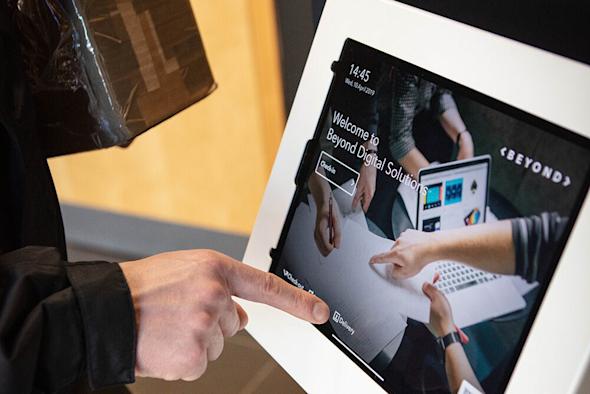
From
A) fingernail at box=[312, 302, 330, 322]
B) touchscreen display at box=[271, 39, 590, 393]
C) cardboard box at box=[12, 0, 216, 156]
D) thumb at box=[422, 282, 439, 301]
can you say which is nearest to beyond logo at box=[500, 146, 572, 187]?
touchscreen display at box=[271, 39, 590, 393]

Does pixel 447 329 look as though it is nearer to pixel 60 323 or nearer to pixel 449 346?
pixel 449 346

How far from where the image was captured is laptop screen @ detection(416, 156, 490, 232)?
56 cm

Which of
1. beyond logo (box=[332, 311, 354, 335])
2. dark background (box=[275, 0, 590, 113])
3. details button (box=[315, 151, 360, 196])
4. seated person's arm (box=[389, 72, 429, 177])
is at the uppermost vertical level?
dark background (box=[275, 0, 590, 113])

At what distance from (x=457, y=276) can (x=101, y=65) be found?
437 mm

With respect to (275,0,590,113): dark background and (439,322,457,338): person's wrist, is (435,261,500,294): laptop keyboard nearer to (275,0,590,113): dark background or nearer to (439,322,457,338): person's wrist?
(439,322,457,338): person's wrist

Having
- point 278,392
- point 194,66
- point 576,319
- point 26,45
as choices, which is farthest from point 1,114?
point 576,319

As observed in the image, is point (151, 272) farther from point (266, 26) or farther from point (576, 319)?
point (266, 26)

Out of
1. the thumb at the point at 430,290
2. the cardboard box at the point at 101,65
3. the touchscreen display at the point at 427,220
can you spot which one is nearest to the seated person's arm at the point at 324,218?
the touchscreen display at the point at 427,220

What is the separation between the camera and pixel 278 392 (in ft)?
2.54

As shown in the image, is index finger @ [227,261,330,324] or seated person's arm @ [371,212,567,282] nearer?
seated person's arm @ [371,212,567,282]

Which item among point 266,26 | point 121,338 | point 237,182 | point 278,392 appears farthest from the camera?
point 237,182

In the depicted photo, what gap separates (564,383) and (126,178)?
2021 mm

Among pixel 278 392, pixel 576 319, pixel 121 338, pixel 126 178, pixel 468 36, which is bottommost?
pixel 126 178

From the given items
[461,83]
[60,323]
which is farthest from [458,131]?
[60,323]
